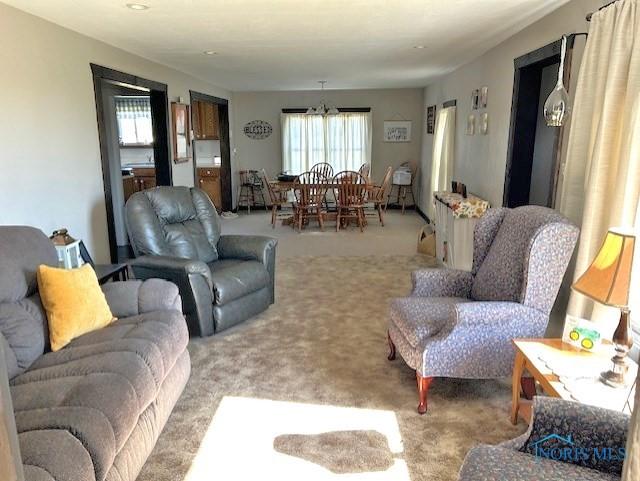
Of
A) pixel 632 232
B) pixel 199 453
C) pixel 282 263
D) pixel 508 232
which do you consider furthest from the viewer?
pixel 282 263

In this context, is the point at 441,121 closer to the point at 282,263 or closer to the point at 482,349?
the point at 282,263

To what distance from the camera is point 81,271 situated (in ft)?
7.52

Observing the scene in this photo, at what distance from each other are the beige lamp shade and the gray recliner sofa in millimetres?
1790

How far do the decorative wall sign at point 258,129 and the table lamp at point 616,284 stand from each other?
7.55 meters

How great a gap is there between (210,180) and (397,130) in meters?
3.57

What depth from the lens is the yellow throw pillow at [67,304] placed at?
6.92 ft

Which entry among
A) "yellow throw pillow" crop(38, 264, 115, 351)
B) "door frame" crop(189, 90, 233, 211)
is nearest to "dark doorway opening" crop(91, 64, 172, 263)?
"door frame" crop(189, 90, 233, 211)

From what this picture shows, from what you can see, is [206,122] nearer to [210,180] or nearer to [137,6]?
[210,180]

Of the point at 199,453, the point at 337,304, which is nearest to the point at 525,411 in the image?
the point at 199,453

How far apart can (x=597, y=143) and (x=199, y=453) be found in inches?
92.8

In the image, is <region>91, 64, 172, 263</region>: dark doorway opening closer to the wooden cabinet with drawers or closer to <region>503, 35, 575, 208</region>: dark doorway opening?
the wooden cabinet with drawers

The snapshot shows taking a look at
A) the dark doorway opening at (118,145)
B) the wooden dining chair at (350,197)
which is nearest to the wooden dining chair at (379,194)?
the wooden dining chair at (350,197)

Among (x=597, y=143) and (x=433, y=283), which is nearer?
(x=597, y=143)

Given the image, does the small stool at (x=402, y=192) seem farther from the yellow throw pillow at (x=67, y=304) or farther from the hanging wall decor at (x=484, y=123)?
the yellow throw pillow at (x=67, y=304)
